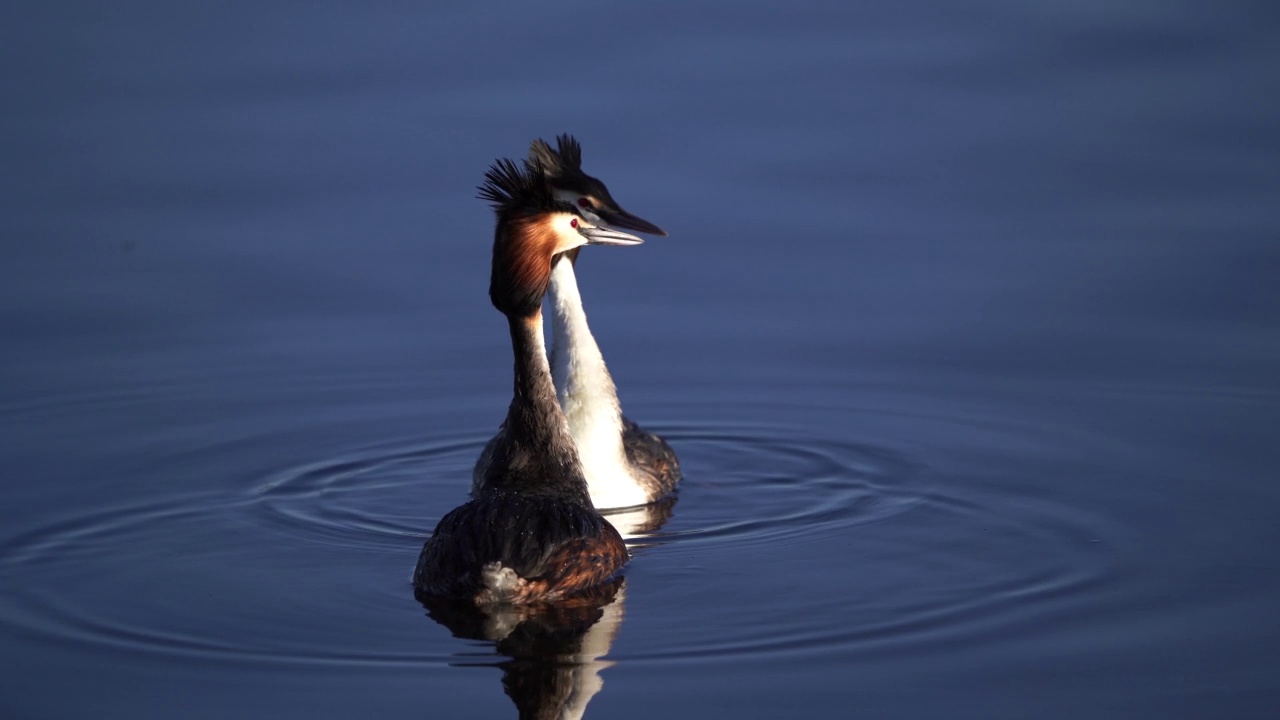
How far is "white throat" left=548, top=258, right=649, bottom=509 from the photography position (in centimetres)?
980

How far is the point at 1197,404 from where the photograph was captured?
1041cm

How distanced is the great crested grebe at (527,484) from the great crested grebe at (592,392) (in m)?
0.17

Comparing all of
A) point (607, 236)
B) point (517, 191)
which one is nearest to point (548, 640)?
point (517, 191)

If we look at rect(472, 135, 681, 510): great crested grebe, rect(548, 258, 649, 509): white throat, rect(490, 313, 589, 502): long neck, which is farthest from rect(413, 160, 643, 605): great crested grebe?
rect(548, 258, 649, 509): white throat

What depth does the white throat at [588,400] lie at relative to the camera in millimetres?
9797

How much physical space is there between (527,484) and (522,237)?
1.10 metres

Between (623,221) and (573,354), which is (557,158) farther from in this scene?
(573,354)

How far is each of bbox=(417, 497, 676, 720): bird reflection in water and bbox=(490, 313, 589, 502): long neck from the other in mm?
881

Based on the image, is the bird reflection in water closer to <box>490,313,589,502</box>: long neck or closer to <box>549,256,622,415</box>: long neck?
<box>490,313,589,502</box>: long neck

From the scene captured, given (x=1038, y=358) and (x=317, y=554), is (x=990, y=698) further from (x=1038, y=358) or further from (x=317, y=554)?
(x=1038, y=358)

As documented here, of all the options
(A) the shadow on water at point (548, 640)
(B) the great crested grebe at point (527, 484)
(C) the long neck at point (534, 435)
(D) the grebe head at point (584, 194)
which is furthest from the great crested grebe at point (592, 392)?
(A) the shadow on water at point (548, 640)

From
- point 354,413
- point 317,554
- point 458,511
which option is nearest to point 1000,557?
point 458,511

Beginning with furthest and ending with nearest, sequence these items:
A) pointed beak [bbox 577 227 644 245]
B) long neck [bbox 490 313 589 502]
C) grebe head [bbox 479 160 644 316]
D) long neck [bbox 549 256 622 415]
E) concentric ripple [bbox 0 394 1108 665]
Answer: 1. long neck [bbox 549 256 622 415]
2. pointed beak [bbox 577 227 644 245]
3. grebe head [bbox 479 160 644 316]
4. long neck [bbox 490 313 589 502]
5. concentric ripple [bbox 0 394 1108 665]

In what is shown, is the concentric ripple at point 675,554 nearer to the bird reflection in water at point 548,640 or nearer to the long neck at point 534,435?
the bird reflection in water at point 548,640
